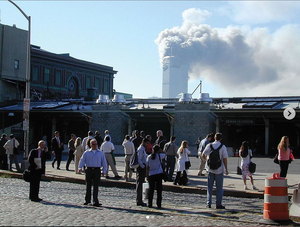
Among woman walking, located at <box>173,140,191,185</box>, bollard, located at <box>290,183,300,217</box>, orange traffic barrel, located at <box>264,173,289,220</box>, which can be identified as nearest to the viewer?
orange traffic barrel, located at <box>264,173,289,220</box>

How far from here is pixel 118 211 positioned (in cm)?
1213

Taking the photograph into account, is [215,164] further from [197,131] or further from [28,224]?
[197,131]

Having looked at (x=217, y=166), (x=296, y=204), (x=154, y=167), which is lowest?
(x=296, y=204)

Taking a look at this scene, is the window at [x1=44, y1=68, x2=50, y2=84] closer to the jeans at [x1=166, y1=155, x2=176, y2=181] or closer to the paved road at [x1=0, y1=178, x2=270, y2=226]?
the jeans at [x1=166, y1=155, x2=176, y2=181]

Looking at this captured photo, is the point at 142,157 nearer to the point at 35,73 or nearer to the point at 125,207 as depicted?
the point at 125,207

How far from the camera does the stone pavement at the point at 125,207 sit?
10617 mm

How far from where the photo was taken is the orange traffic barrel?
10758 millimetres

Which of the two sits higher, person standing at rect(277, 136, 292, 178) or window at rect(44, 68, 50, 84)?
window at rect(44, 68, 50, 84)

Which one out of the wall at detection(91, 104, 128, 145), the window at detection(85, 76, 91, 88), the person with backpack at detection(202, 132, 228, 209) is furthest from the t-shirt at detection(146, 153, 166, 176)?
the window at detection(85, 76, 91, 88)

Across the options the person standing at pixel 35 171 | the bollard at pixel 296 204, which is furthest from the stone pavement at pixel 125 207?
the bollard at pixel 296 204

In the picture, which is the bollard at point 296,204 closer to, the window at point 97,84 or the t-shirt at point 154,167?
the t-shirt at point 154,167

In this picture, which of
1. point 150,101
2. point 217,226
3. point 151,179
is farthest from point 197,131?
point 217,226

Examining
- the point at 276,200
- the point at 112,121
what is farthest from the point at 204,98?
the point at 276,200

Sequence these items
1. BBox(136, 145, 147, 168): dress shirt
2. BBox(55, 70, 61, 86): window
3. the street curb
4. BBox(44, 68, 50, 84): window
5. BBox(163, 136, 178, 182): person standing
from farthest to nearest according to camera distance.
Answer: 1. BBox(55, 70, 61, 86): window
2. BBox(44, 68, 50, 84): window
3. BBox(163, 136, 178, 182): person standing
4. the street curb
5. BBox(136, 145, 147, 168): dress shirt
